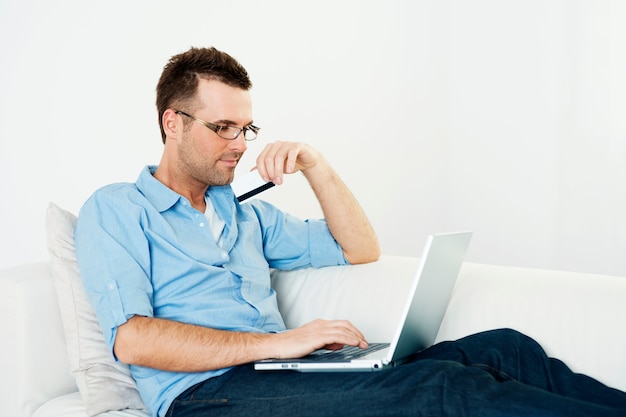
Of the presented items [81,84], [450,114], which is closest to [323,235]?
[81,84]

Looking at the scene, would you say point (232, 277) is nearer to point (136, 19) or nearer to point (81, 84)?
point (81, 84)

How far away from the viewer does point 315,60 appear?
3.71 meters

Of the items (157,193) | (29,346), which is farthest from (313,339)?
(29,346)

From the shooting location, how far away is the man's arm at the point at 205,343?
159 cm

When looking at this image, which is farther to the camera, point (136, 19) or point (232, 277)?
point (136, 19)

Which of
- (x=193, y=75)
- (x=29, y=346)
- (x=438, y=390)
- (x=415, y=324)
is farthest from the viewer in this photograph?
(x=193, y=75)

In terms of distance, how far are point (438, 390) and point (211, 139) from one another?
3.05 ft

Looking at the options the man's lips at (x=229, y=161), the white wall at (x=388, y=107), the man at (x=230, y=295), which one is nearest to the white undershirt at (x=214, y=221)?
the man at (x=230, y=295)

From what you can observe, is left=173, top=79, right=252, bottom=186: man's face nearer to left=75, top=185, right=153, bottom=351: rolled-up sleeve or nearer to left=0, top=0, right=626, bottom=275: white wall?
left=75, top=185, right=153, bottom=351: rolled-up sleeve

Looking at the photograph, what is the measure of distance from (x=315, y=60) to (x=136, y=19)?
1.11 metres

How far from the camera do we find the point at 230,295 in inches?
74.2

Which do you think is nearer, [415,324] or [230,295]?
[415,324]

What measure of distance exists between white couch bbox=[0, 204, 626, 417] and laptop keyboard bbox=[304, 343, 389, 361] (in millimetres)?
270

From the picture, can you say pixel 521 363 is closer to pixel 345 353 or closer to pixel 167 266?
pixel 345 353
